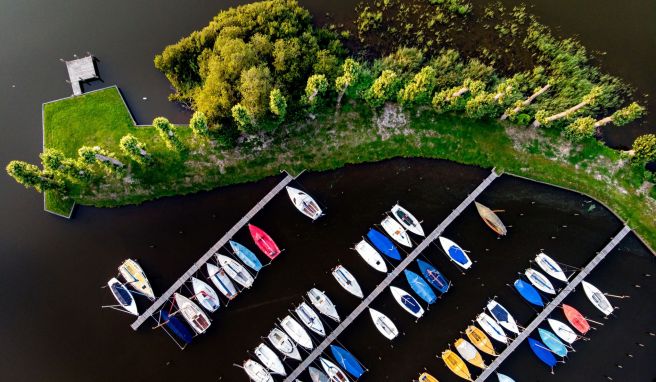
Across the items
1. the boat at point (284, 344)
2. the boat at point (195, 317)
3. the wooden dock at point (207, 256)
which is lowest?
the boat at point (284, 344)

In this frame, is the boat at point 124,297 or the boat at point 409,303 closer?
the boat at point 409,303

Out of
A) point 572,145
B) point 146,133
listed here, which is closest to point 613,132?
point 572,145

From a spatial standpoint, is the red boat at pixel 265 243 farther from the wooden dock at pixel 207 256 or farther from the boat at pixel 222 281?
the boat at pixel 222 281

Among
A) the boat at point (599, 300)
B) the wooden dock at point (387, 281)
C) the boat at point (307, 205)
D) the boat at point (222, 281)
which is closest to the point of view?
the wooden dock at point (387, 281)

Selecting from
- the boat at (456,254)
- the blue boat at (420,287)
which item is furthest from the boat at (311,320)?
the boat at (456,254)

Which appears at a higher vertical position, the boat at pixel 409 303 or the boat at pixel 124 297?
the boat at pixel 124 297

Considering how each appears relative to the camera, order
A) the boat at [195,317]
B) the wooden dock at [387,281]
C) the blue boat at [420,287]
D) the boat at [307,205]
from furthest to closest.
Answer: the boat at [307,205]
the blue boat at [420,287]
the wooden dock at [387,281]
the boat at [195,317]

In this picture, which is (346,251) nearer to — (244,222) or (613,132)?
(244,222)

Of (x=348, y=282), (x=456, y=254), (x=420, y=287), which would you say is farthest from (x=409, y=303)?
(x=456, y=254)
